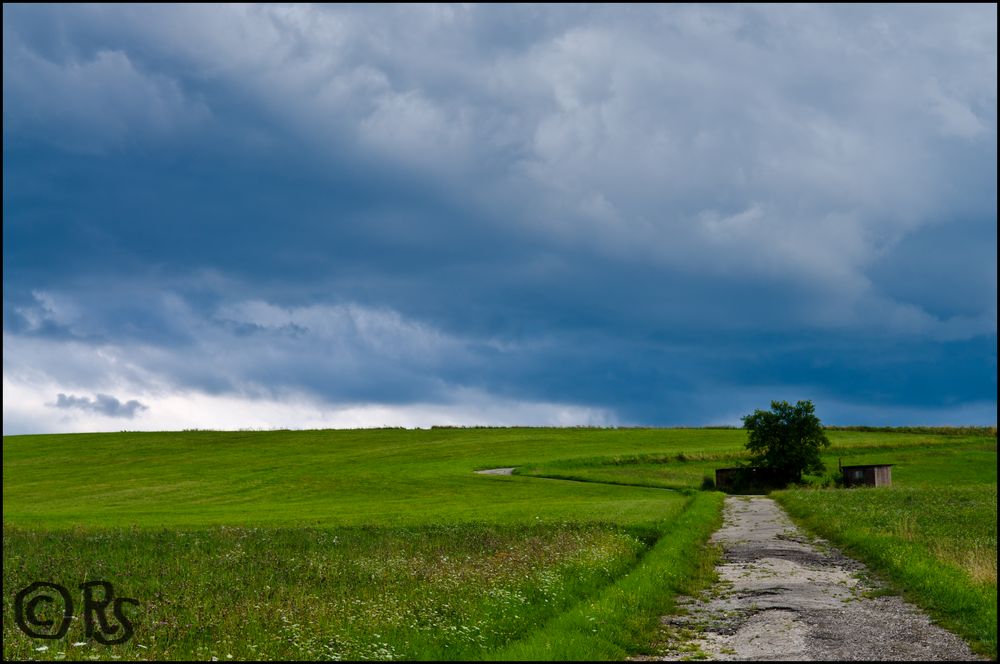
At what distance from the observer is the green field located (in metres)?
14.7

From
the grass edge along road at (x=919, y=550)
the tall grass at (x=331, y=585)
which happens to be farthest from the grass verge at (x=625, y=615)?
the grass edge along road at (x=919, y=550)

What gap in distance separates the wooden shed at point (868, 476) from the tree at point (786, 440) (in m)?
4.38

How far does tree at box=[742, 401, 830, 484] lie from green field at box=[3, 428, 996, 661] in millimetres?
6411

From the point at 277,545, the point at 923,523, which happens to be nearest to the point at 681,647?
the point at 277,545

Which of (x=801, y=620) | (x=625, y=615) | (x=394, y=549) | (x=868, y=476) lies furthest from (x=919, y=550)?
(x=868, y=476)

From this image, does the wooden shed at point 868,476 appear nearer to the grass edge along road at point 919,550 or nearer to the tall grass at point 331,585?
the grass edge along road at point 919,550

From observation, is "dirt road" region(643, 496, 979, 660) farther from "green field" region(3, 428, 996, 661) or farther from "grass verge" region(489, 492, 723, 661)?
"green field" region(3, 428, 996, 661)

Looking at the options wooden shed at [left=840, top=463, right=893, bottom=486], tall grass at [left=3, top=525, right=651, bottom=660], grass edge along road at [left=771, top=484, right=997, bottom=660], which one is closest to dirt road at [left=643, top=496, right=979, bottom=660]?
grass edge along road at [left=771, top=484, right=997, bottom=660]

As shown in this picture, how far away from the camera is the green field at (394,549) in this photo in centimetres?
1469

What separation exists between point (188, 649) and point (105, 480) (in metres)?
76.8

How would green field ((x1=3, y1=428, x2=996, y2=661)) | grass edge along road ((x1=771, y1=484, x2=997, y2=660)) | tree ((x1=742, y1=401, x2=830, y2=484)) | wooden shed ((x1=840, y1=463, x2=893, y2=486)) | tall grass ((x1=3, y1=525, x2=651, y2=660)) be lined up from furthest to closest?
tree ((x1=742, y1=401, x2=830, y2=484)) → wooden shed ((x1=840, y1=463, x2=893, y2=486)) → grass edge along road ((x1=771, y1=484, x2=997, y2=660)) → green field ((x1=3, y1=428, x2=996, y2=661)) → tall grass ((x1=3, y1=525, x2=651, y2=660))

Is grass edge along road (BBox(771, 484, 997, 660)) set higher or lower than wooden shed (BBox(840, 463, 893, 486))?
higher

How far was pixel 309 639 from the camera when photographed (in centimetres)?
1435

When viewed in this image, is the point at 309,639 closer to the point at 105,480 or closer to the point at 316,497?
the point at 316,497
